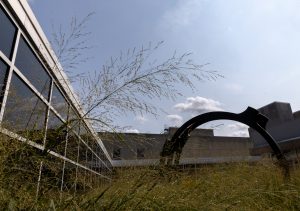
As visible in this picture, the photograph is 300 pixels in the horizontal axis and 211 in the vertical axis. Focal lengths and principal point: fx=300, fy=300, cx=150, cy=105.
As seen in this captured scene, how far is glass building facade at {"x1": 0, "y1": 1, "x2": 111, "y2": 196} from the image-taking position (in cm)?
169

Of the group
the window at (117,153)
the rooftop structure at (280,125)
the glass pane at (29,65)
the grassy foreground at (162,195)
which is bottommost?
the grassy foreground at (162,195)

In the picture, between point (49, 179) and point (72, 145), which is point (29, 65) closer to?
point (72, 145)

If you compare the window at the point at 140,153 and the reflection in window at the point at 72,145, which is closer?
the reflection in window at the point at 72,145

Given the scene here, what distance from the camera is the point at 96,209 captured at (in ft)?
4.75

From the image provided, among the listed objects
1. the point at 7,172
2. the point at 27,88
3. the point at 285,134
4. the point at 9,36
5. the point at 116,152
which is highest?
the point at 285,134

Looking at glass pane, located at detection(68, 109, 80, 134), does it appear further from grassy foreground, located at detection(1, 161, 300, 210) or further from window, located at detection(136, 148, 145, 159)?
window, located at detection(136, 148, 145, 159)

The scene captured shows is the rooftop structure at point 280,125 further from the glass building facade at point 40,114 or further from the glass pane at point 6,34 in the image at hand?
the glass pane at point 6,34

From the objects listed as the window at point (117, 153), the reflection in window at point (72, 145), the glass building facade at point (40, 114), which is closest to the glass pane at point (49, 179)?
the glass building facade at point (40, 114)

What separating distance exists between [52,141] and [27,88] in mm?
2020

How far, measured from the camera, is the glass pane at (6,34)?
110 inches

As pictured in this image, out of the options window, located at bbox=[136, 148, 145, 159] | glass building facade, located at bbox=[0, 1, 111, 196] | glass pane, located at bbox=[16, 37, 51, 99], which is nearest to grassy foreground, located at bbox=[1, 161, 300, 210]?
glass building facade, located at bbox=[0, 1, 111, 196]

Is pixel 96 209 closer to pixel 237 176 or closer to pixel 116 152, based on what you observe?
pixel 116 152

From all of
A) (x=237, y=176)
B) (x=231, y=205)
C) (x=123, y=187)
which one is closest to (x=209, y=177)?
(x=237, y=176)

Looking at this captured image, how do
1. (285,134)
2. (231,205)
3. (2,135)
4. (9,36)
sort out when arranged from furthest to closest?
(285,134) < (9,36) < (231,205) < (2,135)
